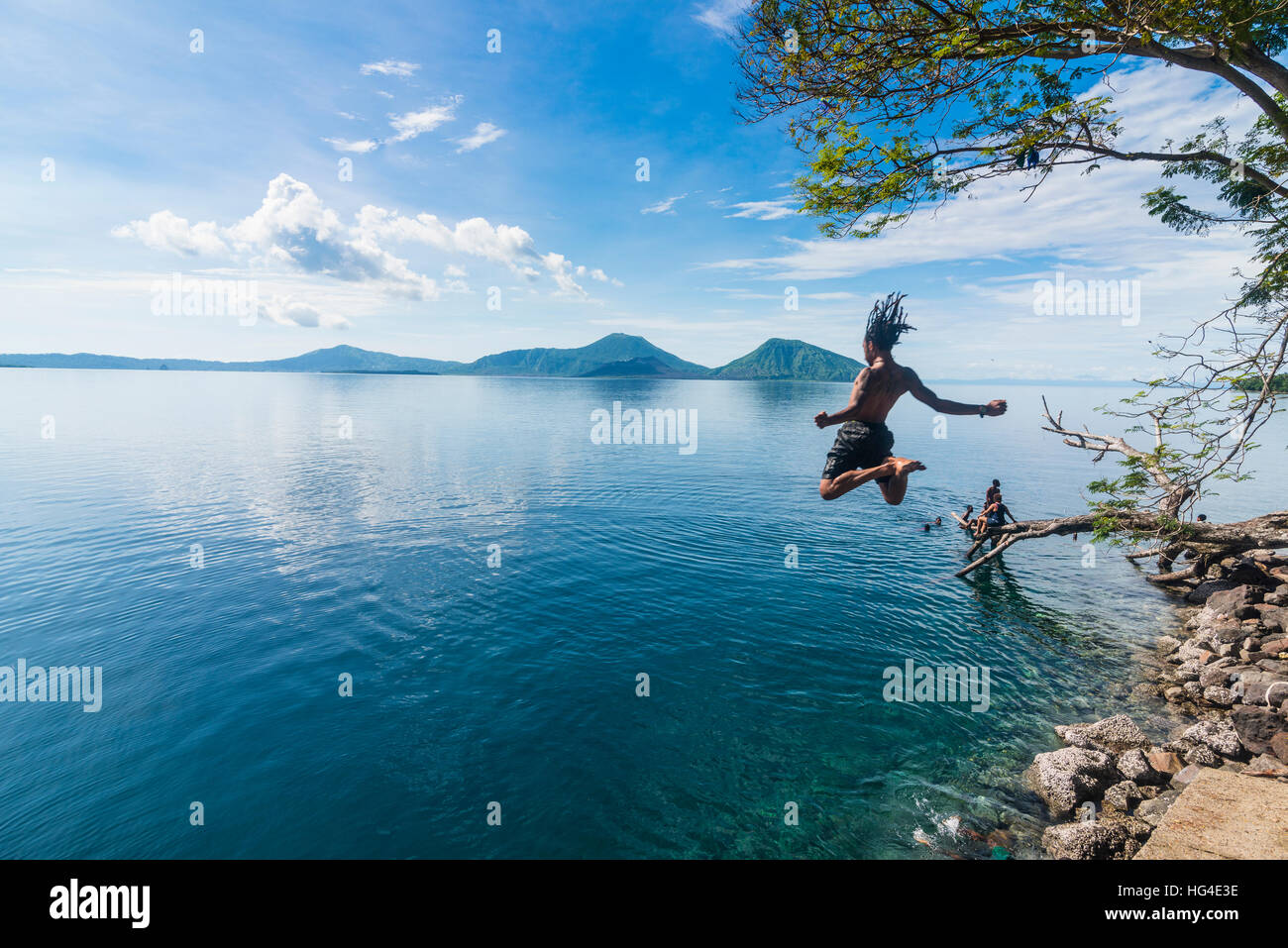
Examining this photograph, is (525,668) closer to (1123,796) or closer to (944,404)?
(944,404)

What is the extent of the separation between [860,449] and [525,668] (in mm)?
14415

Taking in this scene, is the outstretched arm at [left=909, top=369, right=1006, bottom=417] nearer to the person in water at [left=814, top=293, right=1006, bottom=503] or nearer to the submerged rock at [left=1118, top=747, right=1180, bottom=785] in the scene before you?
the person in water at [left=814, top=293, right=1006, bottom=503]

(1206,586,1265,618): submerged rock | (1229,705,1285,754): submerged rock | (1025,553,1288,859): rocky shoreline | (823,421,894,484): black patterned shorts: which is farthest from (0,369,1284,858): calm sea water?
(823,421,894,484): black patterned shorts

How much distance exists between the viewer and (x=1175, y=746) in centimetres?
1359

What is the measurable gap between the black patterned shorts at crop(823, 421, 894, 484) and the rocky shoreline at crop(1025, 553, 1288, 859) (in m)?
9.51

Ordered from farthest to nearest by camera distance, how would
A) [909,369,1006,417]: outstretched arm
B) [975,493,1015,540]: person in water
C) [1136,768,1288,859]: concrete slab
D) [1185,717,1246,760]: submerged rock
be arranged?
1. [975,493,1015,540]: person in water
2. [1185,717,1246,760]: submerged rock
3. [909,369,1006,417]: outstretched arm
4. [1136,768,1288,859]: concrete slab

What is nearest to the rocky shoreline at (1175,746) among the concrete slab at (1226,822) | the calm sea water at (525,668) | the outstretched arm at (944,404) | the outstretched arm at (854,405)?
the calm sea water at (525,668)

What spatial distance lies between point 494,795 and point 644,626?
385 inches

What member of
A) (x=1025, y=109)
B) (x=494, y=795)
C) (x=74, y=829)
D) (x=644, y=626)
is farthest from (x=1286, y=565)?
(x=74, y=829)

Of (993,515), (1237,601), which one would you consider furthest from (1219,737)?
(993,515)

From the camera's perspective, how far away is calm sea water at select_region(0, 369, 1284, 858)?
1255 centimetres

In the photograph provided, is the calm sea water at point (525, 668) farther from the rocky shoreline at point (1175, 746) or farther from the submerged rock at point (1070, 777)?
the rocky shoreline at point (1175, 746)

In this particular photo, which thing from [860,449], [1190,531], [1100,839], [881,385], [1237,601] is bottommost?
[1100,839]

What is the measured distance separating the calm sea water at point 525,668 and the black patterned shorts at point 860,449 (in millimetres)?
8953
